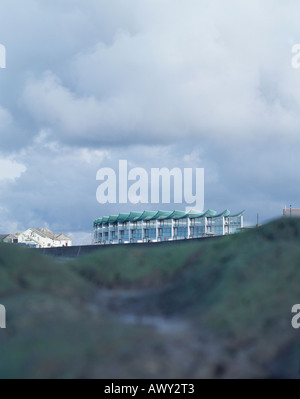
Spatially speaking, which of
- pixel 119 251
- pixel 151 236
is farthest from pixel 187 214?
pixel 119 251

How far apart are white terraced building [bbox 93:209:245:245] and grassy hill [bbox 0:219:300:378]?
3543 inches

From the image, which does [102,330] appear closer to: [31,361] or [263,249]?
[31,361]

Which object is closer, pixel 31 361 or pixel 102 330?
pixel 31 361

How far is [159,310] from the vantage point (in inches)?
257

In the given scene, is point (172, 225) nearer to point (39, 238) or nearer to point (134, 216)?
point (134, 216)

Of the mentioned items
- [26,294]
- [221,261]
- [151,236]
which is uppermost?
[151,236]

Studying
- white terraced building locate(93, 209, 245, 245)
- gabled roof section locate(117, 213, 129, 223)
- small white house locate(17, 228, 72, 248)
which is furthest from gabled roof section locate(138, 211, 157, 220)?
small white house locate(17, 228, 72, 248)

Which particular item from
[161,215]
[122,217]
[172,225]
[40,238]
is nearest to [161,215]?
[161,215]

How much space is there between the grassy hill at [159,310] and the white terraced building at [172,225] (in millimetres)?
89993

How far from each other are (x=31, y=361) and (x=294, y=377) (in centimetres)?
317

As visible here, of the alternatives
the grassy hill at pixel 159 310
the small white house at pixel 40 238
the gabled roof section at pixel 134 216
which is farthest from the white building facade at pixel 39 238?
the grassy hill at pixel 159 310

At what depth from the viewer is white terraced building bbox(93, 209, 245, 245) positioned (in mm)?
104688

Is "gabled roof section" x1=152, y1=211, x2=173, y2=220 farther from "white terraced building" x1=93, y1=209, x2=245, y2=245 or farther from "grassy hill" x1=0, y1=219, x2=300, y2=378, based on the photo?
"grassy hill" x1=0, y1=219, x2=300, y2=378
